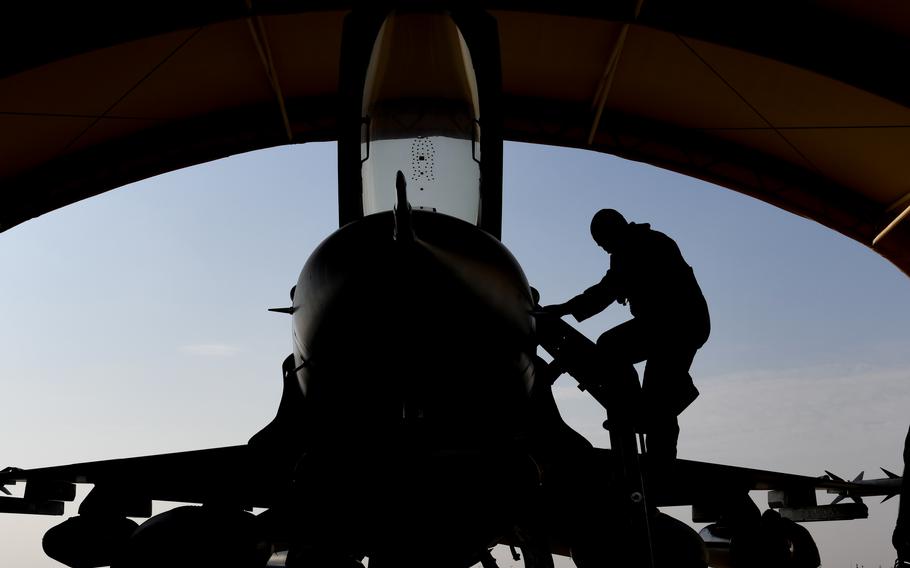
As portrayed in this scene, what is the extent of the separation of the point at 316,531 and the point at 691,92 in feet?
34.9

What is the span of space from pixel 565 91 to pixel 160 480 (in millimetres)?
9324

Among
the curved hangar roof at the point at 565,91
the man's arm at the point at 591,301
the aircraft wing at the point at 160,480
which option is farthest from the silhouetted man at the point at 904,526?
the curved hangar roof at the point at 565,91

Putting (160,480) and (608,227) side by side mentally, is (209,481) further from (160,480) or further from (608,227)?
(608,227)

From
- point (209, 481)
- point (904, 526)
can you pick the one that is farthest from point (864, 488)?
point (209, 481)

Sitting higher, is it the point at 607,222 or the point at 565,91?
the point at 565,91

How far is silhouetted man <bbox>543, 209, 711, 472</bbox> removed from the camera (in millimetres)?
3625

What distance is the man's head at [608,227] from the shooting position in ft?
13.3

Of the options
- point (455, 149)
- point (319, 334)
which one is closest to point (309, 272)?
point (319, 334)

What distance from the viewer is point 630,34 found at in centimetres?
1108

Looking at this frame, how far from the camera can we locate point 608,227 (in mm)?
4070

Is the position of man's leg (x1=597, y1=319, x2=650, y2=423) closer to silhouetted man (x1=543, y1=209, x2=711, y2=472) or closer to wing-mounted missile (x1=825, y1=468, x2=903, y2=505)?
silhouetted man (x1=543, y1=209, x2=711, y2=472)

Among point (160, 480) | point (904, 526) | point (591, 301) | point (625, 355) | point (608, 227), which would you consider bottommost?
point (904, 526)

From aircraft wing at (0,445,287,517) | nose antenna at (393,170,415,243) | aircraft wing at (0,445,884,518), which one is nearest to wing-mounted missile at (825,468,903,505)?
aircraft wing at (0,445,884,518)

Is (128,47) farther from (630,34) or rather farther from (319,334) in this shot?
(319,334)
